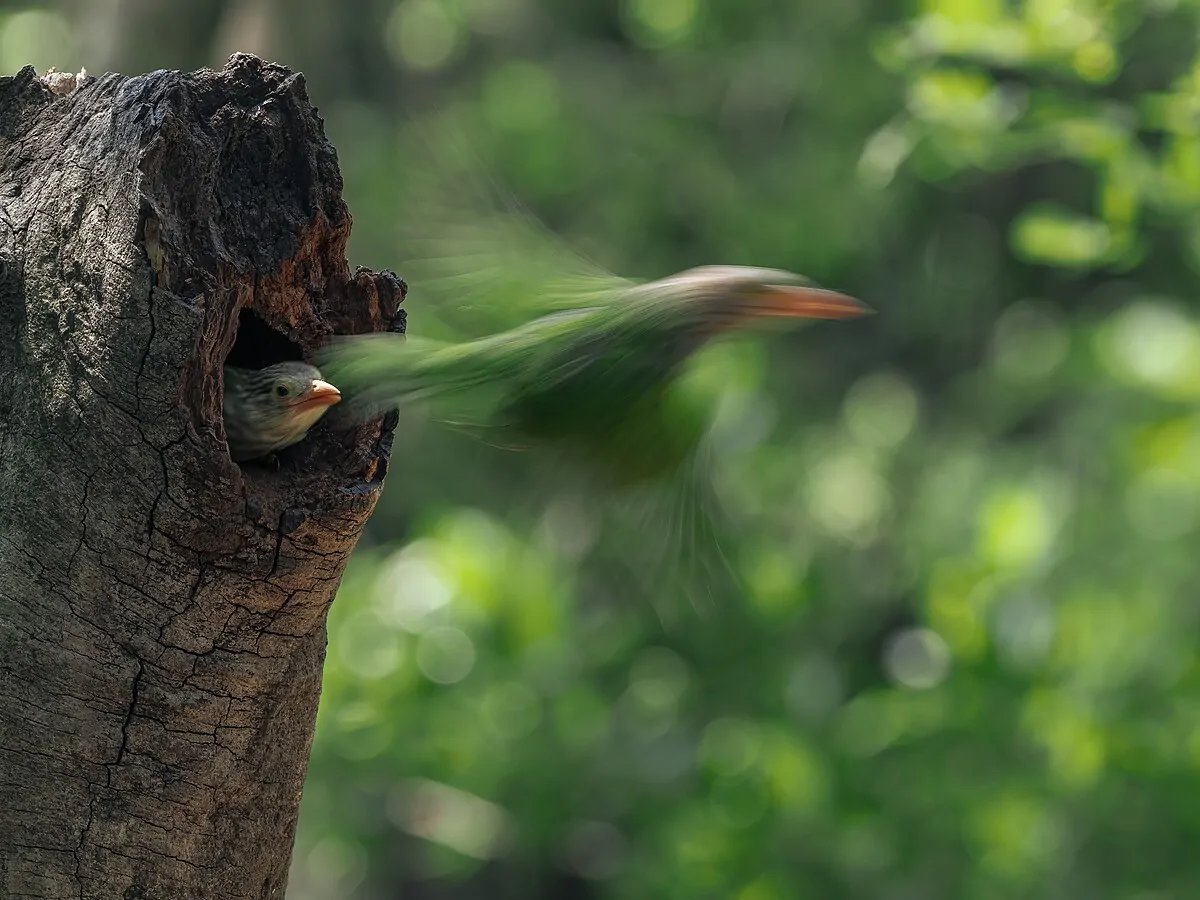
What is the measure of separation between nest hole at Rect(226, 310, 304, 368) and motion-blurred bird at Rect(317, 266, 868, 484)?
119 millimetres

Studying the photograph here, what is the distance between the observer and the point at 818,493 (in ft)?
24.5

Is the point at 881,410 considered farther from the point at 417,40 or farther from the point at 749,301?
the point at 749,301

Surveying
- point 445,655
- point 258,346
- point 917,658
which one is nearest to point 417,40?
point 445,655

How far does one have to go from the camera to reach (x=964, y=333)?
810cm

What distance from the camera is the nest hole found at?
232cm

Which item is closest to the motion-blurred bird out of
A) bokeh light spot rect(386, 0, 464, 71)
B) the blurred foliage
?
the blurred foliage

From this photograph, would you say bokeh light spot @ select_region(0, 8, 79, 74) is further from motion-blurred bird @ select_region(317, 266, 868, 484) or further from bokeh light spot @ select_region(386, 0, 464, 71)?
motion-blurred bird @ select_region(317, 266, 868, 484)

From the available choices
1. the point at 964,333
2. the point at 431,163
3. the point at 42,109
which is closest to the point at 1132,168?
the point at 431,163

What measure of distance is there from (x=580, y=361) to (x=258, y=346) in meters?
0.62

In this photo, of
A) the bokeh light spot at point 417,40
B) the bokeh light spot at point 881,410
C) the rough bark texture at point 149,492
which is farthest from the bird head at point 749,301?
the bokeh light spot at point 417,40

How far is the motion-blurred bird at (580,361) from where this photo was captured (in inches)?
87.0

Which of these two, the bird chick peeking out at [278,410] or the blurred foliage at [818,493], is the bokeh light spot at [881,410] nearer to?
the blurred foliage at [818,493]

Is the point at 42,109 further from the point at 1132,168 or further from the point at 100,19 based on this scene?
the point at 100,19

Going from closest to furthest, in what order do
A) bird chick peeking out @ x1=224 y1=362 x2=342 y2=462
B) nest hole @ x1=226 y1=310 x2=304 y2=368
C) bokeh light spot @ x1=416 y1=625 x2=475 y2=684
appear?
bird chick peeking out @ x1=224 y1=362 x2=342 y2=462 → nest hole @ x1=226 y1=310 x2=304 y2=368 → bokeh light spot @ x1=416 y1=625 x2=475 y2=684
